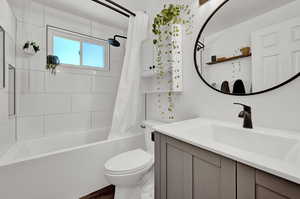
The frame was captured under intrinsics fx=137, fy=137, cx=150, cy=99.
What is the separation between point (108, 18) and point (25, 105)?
1665 millimetres

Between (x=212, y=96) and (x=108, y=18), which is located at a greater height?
(x=108, y=18)

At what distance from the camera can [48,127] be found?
182 cm

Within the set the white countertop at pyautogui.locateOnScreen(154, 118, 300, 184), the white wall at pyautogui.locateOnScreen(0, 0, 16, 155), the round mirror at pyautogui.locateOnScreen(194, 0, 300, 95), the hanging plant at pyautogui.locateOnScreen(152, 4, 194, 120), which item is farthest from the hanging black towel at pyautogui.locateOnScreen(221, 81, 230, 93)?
Result: the white wall at pyautogui.locateOnScreen(0, 0, 16, 155)

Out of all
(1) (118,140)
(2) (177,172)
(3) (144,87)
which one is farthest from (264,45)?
(1) (118,140)

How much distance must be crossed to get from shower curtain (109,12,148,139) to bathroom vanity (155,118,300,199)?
843 mm

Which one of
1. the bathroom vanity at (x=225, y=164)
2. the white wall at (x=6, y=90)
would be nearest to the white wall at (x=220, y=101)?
the bathroom vanity at (x=225, y=164)

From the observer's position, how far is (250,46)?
100 centimetres

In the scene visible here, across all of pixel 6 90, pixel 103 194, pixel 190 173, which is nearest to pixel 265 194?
pixel 190 173

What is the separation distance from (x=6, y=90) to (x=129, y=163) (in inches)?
53.7

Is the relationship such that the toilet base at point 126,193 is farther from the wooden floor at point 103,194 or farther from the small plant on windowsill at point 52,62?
the small plant on windowsill at point 52,62

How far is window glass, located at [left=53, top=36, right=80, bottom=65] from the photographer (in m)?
1.89

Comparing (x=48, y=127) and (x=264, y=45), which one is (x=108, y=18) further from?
(x=264, y=45)

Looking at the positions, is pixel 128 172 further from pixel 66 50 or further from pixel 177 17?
pixel 66 50

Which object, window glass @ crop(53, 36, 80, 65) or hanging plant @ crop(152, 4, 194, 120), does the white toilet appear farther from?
window glass @ crop(53, 36, 80, 65)
